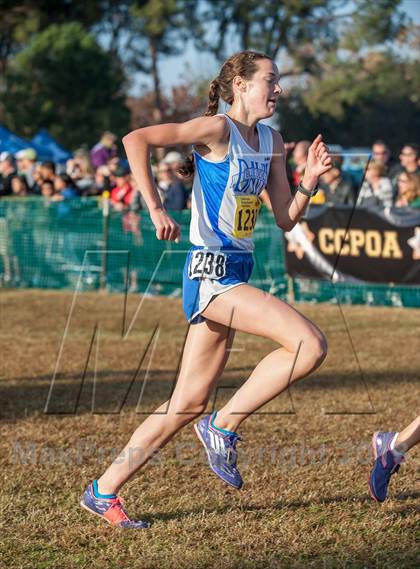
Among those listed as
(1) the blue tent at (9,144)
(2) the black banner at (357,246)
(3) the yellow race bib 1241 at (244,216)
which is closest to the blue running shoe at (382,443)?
(3) the yellow race bib 1241 at (244,216)

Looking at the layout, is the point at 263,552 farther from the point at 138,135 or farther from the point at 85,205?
the point at 85,205

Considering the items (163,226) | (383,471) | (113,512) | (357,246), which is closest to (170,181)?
(357,246)

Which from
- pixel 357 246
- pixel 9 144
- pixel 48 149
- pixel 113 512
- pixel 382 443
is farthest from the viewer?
pixel 48 149

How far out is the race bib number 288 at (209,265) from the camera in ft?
14.0

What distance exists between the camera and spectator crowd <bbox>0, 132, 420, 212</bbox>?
12.7 meters

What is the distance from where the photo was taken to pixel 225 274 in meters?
4.29

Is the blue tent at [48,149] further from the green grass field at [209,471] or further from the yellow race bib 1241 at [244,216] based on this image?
the yellow race bib 1241 at [244,216]

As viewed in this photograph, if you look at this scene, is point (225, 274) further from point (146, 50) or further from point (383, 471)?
point (146, 50)

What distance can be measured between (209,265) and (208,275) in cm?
4

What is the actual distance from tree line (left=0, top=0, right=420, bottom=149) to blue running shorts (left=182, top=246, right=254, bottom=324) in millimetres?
36521

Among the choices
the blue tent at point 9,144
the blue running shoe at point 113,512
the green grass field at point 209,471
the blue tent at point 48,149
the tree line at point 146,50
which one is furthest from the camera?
the tree line at point 146,50

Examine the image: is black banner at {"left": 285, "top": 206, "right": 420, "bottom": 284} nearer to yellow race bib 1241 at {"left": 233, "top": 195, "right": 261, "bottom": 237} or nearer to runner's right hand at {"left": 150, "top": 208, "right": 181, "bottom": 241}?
yellow race bib 1241 at {"left": 233, "top": 195, "right": 261, "bottom": 237}

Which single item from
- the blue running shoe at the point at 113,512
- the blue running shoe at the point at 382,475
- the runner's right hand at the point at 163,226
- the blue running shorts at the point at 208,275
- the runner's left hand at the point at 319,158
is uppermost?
the runner's left hand at the point at 319,158

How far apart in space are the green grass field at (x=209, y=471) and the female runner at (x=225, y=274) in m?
0.28
